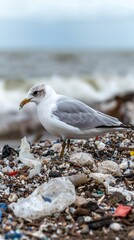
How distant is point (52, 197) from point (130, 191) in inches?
25.7

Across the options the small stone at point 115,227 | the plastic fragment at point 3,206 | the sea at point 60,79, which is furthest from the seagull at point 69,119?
the sea at point 60,79

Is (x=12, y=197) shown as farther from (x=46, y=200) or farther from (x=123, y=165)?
(x=123, y=165)

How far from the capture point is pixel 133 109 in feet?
37.9

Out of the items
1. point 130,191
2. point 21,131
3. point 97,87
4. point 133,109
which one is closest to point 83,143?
point 130,191

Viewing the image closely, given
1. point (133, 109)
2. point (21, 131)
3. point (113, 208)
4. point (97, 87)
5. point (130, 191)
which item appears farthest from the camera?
point (97, 87)

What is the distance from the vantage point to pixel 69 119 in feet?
14.2

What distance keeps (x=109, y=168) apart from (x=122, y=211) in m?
0.85

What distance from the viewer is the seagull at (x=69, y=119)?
428 cm

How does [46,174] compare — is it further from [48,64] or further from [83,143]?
[48,64]

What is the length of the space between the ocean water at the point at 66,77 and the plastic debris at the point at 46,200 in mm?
10180

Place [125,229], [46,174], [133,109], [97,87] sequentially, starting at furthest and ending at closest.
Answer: [97,87], [133,109], [46,174], [125,229]

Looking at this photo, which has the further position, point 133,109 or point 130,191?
point 133,109

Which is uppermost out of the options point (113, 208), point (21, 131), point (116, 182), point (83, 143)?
point (21, 131)

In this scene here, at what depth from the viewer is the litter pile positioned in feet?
9.84
